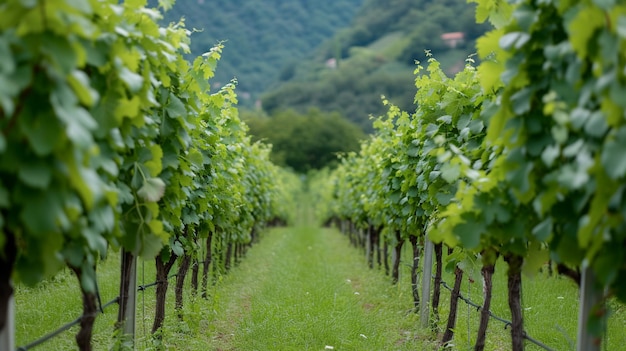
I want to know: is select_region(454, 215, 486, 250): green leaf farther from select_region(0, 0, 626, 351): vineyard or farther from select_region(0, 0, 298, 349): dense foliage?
select_region(0, 0, 298, 349): dense foliage

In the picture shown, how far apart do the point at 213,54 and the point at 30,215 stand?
3.57m

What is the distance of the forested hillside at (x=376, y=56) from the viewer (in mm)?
67062

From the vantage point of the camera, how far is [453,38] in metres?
67.3

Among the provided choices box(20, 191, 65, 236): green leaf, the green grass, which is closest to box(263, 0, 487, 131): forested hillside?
the green grass

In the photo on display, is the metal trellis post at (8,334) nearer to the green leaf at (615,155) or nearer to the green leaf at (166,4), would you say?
the green leaf at (166,4)

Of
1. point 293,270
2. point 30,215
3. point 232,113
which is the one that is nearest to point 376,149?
point 293,270

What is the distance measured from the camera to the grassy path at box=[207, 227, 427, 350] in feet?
24.7

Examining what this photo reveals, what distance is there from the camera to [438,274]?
777cm

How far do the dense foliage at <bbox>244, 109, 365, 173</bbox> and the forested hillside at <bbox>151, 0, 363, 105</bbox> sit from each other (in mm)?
5455

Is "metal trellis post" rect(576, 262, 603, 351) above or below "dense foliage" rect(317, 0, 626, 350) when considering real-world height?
below

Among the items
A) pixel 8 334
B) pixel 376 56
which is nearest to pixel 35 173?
pixel 8 334

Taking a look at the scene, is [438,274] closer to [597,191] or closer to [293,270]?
[597,191]

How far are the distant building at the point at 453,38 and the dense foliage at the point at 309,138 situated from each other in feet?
41.3

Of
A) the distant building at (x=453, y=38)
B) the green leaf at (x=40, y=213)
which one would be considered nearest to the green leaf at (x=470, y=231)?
the green leaf at (x=40, y=213)
